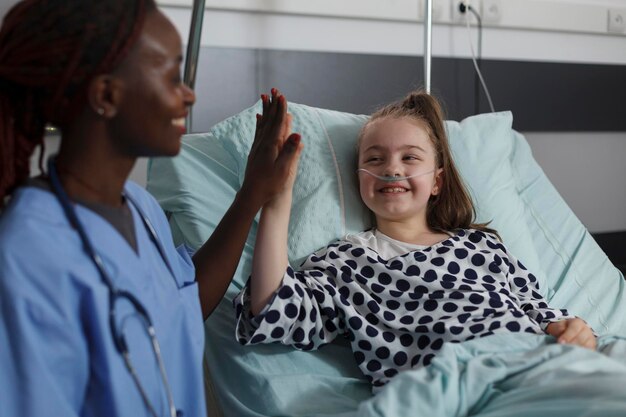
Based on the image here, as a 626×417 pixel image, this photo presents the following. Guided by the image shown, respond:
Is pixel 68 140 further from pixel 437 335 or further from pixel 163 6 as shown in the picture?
pixel 163 6

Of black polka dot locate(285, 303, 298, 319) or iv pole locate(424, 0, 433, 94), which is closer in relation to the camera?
black polka dot locate(285, 303, 298, 319)

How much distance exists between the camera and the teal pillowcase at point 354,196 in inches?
64.4

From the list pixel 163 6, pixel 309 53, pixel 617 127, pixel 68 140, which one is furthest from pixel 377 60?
pixel 68 140

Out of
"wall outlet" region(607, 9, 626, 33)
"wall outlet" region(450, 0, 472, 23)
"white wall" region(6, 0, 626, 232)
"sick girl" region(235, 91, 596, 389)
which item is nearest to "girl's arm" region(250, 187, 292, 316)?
"sick girl" region(235, 91, 596, 389)

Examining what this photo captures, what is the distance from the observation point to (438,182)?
1.75 meters

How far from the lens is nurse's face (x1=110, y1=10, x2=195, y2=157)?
33.4 inches

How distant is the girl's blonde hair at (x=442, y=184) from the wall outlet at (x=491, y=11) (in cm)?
112

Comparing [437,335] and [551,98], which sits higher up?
[551,98]

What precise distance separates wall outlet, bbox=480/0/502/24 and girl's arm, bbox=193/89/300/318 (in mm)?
1746

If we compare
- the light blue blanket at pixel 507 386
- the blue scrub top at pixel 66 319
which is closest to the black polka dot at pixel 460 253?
the light blue blanket at pixel 507 386

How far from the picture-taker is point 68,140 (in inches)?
34.1

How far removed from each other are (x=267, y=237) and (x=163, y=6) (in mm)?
1101

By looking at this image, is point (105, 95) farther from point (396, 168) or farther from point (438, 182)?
point (438, 182)

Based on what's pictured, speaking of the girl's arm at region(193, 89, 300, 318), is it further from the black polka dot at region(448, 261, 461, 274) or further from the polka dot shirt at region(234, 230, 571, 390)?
the black polka dot at region(448, 261, 461, 274)
